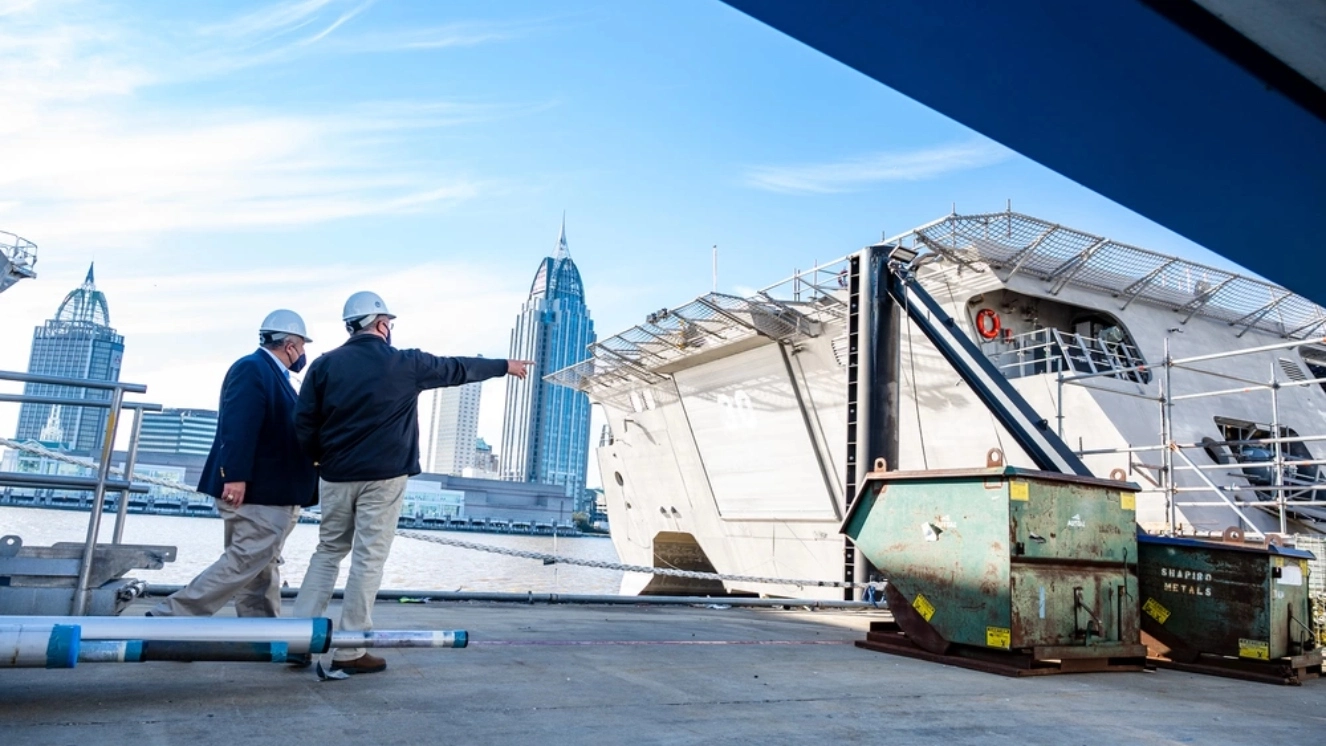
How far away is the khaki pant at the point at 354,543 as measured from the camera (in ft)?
13.6

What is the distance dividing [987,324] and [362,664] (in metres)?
14.8

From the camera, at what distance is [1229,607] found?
6.39 metres

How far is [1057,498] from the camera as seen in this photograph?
5.84 metres

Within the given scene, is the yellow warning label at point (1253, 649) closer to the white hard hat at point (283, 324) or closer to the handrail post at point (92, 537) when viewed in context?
the white hard hat at point (283, 324)

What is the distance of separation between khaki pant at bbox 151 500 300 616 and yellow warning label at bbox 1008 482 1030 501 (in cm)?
433

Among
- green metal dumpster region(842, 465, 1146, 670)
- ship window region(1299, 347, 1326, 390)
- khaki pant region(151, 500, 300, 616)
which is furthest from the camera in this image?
ship window region(1299, 347, 1326, 390)

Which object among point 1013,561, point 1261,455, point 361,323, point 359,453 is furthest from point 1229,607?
point 1261,455

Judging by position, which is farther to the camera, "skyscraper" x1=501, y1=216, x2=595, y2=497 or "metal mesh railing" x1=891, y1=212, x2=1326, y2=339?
"skyscraper" x1=501, y1=216, x2=595, y2=497

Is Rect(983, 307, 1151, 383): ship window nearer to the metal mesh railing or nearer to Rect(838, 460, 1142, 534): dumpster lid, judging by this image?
the metal mesh railing

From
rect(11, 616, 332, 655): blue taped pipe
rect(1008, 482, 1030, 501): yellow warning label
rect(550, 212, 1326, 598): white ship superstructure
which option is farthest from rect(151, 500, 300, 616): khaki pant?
rect(550, 212, 1326, 598): white ship superstructure

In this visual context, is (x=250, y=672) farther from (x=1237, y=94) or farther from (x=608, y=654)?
(x=1237, y=94)

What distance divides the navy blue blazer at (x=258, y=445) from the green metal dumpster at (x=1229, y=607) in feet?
20.3

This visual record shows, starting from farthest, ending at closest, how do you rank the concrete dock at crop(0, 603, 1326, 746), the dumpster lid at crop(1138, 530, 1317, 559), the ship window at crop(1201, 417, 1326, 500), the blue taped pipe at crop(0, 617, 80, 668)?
1. the ship window at crop(1201, 417, 1326, 500)
2. the dumpster lid at crop(1138, 530, 1317, 559)
3. the concrete dock at crop(0, 603, 1326, 746)
4. the blue taped pipe at crop(0, 617, 80, 668)

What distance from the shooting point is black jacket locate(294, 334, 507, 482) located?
426 centimetres
